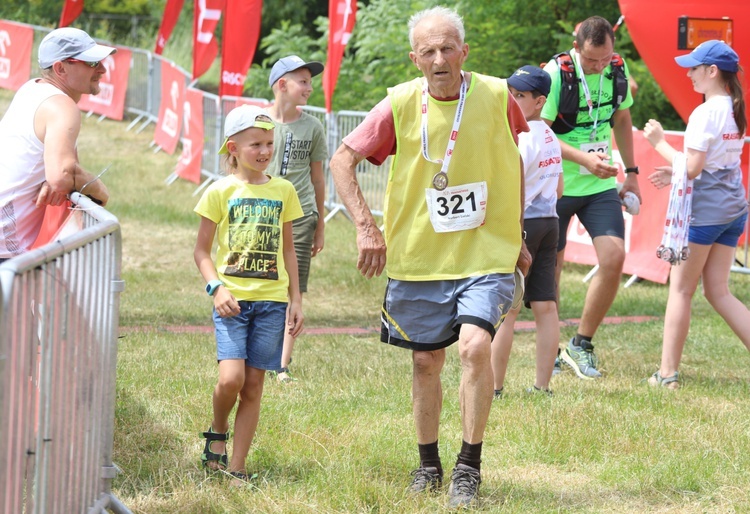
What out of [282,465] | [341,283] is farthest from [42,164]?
[341,283]

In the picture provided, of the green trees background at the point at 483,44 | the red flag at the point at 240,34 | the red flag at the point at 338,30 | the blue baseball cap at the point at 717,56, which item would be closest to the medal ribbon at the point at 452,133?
the blue baseball cap at the point at 717,56

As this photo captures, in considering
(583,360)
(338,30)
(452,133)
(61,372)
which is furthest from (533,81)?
(338,30)

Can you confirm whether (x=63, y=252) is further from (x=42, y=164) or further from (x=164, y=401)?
(x=164, y=401)

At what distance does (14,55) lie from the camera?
88.8 ft

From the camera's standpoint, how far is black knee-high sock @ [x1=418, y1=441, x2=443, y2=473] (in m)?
4.95

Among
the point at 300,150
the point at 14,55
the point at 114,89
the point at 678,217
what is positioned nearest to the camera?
the point at 678,217

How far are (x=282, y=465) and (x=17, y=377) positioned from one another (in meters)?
2.31

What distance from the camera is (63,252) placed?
11.3 feet

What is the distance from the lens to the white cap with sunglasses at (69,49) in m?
4.94

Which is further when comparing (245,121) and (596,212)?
(596,212)

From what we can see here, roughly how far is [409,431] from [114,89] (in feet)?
67.2

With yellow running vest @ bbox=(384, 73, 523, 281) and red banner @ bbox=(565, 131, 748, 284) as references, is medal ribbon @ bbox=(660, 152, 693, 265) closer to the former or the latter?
yellow running vest @ bbox=(384, 73, 523, 281)

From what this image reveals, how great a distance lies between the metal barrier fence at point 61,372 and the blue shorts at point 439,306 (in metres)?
1.25

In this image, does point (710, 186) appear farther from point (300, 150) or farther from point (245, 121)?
point (245, 121)
